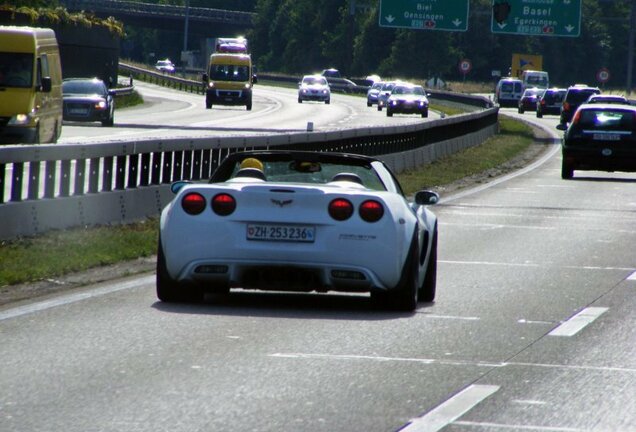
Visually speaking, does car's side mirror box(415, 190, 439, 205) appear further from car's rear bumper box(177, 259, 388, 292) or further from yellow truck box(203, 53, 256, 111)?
yellow truck box(203, 53, 256, 111)

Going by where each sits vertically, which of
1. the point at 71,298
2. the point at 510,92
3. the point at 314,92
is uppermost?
the point at 71,298

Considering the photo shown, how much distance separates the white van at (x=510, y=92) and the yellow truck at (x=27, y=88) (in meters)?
69.0

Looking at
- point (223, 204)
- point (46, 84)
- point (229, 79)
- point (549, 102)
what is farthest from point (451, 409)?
point (549, 102)

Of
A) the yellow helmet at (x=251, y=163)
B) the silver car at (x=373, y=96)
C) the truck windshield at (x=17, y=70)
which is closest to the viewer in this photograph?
the yellow helmet at (x=251, y=163)

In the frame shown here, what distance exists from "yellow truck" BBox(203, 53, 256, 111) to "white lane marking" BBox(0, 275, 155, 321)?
59.0 metres

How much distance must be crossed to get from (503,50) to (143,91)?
7297cm

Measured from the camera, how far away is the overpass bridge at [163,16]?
157625mm

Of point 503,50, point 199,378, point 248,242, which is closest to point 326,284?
point 248,242

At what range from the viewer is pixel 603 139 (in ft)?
108

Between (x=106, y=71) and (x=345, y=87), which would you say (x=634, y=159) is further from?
(x=345, y=87)

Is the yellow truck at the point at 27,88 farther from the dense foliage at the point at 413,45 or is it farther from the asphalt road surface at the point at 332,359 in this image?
the dense foliage at the point at 413,45

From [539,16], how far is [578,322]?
59.5 m

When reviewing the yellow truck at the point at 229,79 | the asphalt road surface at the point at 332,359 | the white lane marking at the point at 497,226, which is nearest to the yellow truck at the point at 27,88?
the white lane marking at the point at 497,226

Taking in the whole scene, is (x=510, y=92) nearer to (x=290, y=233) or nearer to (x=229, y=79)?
(x=229, y=79)
